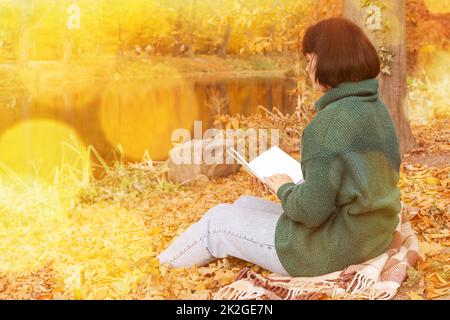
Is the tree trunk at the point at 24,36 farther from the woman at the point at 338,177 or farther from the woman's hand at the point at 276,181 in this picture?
the woman at the point at 338,177

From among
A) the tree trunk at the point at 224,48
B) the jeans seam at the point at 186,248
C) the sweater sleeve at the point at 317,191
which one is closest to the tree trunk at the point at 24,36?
the tree trunk at the point at 224,48

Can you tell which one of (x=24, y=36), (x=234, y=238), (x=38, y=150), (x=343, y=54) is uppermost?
(x=24, y=36)

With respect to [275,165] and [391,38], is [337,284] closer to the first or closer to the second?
[275,165]

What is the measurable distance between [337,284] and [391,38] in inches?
102

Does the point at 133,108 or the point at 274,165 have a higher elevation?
the point at 274,165

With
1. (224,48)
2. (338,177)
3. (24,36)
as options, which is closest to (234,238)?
(338,177)

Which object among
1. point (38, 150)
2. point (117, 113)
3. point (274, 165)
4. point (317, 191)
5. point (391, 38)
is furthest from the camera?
point (117, 113)

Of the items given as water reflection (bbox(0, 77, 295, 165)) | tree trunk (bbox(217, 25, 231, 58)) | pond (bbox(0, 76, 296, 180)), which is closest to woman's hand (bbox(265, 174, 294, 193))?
pond (bbox(0, 76, 296, 180))

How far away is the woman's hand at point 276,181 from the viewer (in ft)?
7.36

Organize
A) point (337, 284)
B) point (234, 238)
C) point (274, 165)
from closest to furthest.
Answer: point (337, 284) < point (234, 238) < point (274, 165)

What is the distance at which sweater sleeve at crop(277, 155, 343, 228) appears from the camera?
1999mm

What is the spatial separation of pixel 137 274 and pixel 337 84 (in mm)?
1248

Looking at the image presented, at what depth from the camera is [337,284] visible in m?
2.21
